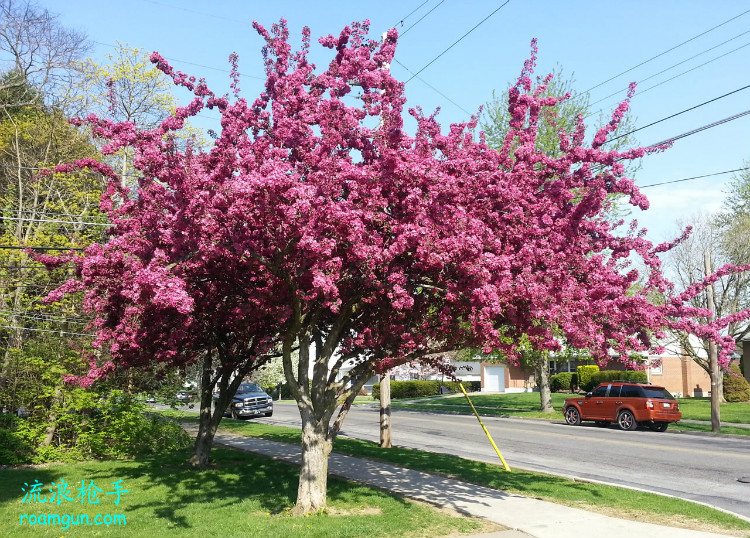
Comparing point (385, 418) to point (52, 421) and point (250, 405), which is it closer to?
point (52, 421)

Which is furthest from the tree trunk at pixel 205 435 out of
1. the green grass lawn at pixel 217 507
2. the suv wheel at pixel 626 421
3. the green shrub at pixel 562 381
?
the green shrub at pixel 562 381

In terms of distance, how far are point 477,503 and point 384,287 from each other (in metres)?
4.04

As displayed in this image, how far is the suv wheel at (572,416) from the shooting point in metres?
27.5

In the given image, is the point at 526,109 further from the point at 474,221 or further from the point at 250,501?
the point at 250,501

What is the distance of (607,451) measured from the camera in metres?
18.3

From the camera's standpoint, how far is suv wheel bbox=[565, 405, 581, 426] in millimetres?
27469

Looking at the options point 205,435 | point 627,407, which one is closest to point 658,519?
point 205,435

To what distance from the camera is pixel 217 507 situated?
10.1 metres

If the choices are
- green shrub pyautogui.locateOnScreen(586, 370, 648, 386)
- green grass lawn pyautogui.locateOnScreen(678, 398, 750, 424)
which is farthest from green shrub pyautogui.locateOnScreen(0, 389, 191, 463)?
green shrub pyautogui.locateOnScreen(586, 370, 648, 386)

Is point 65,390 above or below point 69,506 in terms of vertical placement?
above

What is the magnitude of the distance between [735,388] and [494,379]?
28370 mm

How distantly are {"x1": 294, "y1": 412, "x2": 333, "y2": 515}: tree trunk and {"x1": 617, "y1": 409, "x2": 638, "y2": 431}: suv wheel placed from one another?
1871 cm

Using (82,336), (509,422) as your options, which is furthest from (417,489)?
(509,422)

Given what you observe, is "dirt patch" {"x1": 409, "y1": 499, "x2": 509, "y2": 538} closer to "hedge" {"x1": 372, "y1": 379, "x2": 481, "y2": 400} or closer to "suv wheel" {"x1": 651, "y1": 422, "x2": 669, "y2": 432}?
"suv wheel" {"x1": 651, "y1": 422, "x2": 669, "y2": 432}
